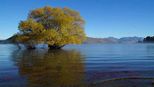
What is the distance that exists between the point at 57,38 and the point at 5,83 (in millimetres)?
70763

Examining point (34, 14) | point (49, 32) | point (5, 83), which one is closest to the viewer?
point (5, 83)

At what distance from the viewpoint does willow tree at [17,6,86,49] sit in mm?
92562

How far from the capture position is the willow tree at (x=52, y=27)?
92562mm

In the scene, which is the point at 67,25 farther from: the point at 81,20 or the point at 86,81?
the point at 86,81

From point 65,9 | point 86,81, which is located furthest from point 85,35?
point 86,81

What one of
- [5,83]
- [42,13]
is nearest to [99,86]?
[5,83]

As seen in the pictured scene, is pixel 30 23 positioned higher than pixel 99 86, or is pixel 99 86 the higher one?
pixel 30 23

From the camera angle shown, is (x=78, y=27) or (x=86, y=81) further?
(x=78, y=27)

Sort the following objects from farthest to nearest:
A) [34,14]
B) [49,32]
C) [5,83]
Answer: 1. [34,14]
2. [49,32]
3. [5,83]

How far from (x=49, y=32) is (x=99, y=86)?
237 feet

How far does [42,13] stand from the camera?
9550 centimetres

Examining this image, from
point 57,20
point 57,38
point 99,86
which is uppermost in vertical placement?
point 57,20

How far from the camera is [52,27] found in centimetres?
9494

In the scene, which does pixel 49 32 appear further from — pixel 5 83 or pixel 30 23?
pixel 5 83
